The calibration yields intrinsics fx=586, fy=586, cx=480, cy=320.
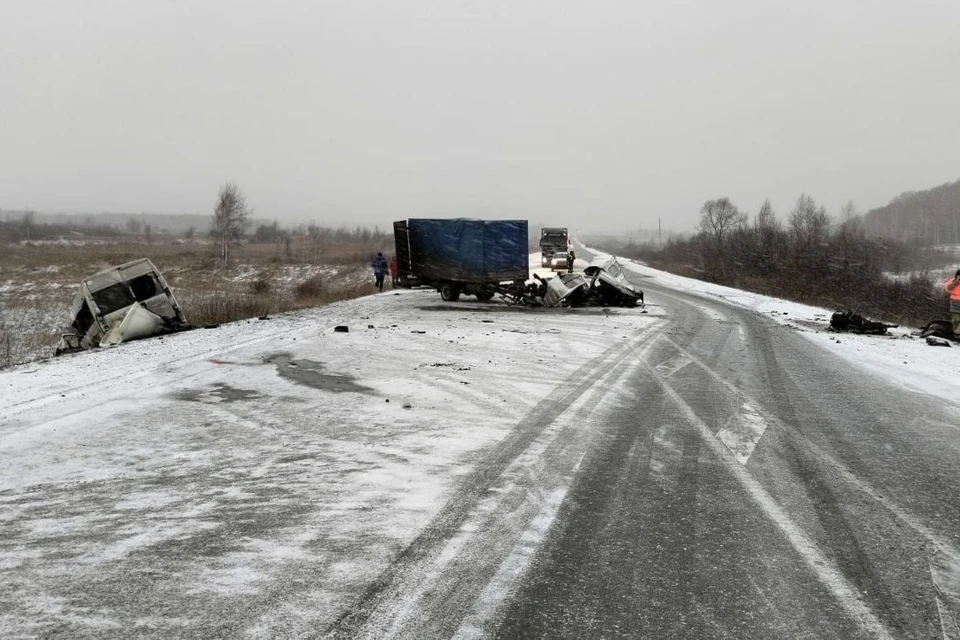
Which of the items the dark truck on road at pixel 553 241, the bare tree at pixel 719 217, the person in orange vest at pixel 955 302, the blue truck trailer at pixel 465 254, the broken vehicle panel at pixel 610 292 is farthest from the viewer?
the bare tree at pixel 719 217

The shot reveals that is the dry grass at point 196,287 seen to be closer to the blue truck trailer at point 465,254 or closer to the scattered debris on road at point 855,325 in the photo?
the blue truck trailer at point 465,254

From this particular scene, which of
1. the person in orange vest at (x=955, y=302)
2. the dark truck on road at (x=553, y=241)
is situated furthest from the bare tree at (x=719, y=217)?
the person in orange vest at (x=955, y=302)

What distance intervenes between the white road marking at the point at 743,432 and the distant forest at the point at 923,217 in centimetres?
12053

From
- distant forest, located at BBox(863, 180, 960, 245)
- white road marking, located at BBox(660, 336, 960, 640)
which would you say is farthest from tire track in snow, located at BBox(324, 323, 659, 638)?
distant forest, located at BBox(863, 180, 960, 245)

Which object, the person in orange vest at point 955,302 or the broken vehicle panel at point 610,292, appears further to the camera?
the broken vehicle panel at point 610,292

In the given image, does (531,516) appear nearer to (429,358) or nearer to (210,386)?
(210,386)

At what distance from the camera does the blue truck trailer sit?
20062 millimetres

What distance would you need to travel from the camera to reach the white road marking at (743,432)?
5296 millimetres

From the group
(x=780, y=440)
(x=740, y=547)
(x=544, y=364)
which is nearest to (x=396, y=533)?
(x=740, y=547)

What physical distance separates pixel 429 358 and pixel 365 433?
13.9 ft

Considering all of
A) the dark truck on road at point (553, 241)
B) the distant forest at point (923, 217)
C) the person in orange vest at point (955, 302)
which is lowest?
the person in orange vest at point (955, 302)

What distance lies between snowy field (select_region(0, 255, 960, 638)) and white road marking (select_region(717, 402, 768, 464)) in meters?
1.42

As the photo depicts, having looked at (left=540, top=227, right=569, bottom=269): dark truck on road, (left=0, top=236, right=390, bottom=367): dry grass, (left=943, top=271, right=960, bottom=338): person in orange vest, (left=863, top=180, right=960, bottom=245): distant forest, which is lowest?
(left=0, top=236, right=390, bottom=367): dry grass

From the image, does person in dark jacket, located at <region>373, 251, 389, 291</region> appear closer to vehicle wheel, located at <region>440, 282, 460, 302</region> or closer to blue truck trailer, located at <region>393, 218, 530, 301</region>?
blue truck trailer, located at <region>393, 218, 530, 301</region>
